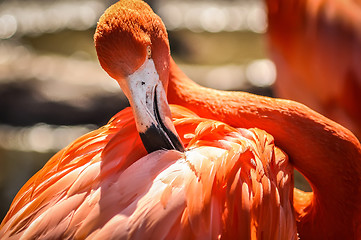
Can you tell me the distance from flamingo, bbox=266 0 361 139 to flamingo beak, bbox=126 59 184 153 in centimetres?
158

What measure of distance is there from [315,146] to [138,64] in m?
0.73

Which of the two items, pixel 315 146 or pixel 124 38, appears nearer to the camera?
pixel 124 38

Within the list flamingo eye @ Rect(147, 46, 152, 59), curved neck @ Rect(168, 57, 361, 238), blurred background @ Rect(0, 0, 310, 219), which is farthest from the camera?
blurred background @ Rect(0, 0, 310, 219)

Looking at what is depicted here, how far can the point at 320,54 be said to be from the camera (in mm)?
2920

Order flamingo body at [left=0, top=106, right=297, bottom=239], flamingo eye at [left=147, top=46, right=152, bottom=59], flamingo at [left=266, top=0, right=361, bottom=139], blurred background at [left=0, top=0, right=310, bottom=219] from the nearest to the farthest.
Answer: flamingo body at [left=0, top=106, right=297, bottom=239] < flamingo eye at [left=147, top=46, right=152, bottom=59] < flamingo at [left=266, top=0, right=361, bottom=139] < blurred background at [left=0, top=0, right=310, bottom=219]

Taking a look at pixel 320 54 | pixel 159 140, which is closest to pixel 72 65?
pixel 320 54

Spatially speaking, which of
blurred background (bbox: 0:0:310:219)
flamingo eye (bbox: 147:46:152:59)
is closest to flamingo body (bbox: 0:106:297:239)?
flamingo eye (bbox: 147:46:152:59)

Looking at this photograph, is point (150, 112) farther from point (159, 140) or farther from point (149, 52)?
point (149, 52)

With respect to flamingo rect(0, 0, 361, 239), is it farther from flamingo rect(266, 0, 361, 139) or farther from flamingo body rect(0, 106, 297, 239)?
flamingo rect(266, 0, 361, 139)

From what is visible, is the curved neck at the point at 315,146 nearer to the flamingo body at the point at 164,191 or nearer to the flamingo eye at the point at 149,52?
the flamingo body at the point at 164,191

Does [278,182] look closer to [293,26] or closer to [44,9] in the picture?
[293,26]

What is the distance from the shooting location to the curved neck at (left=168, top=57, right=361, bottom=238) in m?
1.75

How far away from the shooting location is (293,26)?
3.12m

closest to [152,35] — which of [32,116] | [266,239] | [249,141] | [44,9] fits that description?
[249,141]
